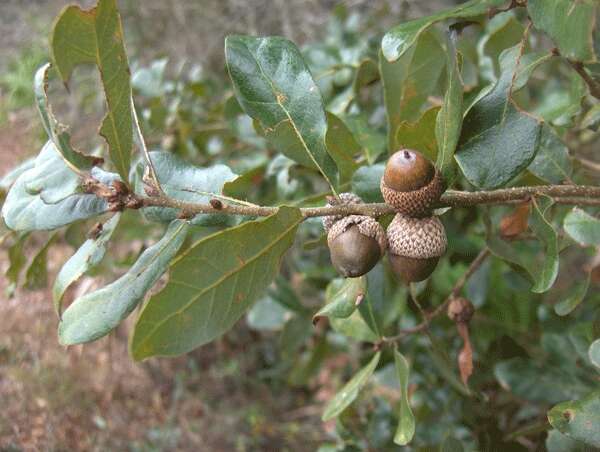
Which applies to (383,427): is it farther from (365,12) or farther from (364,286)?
(365,12)

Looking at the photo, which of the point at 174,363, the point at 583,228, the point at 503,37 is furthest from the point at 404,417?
the point at 174,363

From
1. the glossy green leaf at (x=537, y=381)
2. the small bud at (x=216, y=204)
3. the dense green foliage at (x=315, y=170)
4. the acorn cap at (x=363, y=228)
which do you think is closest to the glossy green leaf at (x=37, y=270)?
the dense green foliage at (x=315, y=170)

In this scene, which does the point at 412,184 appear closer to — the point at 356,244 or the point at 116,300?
the point at 356,244

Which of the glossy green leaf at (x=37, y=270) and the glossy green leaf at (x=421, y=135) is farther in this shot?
the glossy green leaf at (x=37, y=270)

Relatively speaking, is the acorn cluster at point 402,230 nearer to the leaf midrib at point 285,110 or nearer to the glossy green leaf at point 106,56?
the leaf midrib at point 285,110

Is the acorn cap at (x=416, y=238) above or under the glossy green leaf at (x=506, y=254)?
above

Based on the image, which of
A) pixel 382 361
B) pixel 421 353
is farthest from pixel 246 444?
pixel 382 361

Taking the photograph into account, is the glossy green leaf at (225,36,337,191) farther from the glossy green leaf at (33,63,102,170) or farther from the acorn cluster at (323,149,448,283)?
the glossy green leaf at (33,63,102,170)
